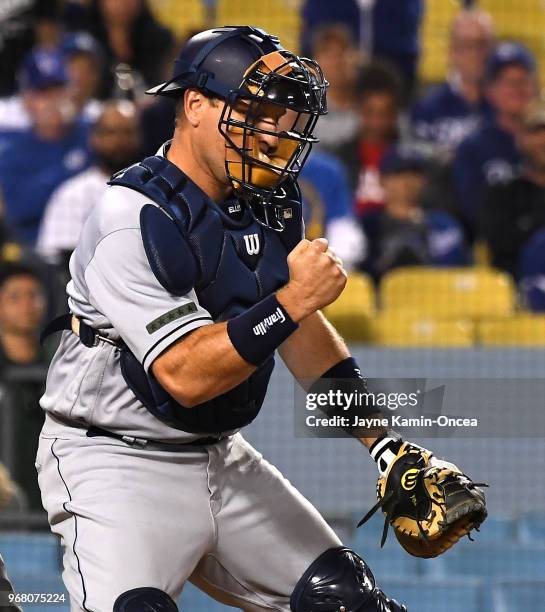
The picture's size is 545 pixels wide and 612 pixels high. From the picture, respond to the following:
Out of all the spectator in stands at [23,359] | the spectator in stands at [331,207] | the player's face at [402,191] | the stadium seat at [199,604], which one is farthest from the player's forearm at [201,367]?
the player's face at [402,191]

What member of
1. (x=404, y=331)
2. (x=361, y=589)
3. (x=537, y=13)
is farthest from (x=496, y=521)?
(x=537, y=13)

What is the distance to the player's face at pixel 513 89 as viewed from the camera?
24.0 feet

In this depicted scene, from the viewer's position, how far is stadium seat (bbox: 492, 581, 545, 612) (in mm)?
3953

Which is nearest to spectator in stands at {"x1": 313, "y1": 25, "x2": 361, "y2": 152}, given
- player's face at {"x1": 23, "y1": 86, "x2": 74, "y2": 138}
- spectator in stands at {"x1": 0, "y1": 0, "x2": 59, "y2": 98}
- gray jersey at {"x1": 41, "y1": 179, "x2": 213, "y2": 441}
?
player's face at {"x1": 23, "y1": 86, "x2": 74, "y2": 138}

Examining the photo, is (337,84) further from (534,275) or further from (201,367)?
(201,367)

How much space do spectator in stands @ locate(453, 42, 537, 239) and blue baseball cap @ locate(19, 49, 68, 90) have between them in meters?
2.32

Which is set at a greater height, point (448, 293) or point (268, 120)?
point (268, 120)

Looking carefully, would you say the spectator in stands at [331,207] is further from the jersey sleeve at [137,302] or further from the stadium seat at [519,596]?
the jersey sleeve at [137,302]

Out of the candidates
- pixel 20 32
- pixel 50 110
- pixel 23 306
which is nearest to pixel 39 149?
pixel 50 110

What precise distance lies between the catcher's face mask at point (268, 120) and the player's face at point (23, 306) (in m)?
2.78

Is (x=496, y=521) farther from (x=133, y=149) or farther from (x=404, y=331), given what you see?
(x=133, y=149)

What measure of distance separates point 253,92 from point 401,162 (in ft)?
13.4

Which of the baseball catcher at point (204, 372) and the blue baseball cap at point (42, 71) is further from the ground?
the baseball catcher at point (204, 372)

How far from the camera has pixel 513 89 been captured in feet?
24.1
